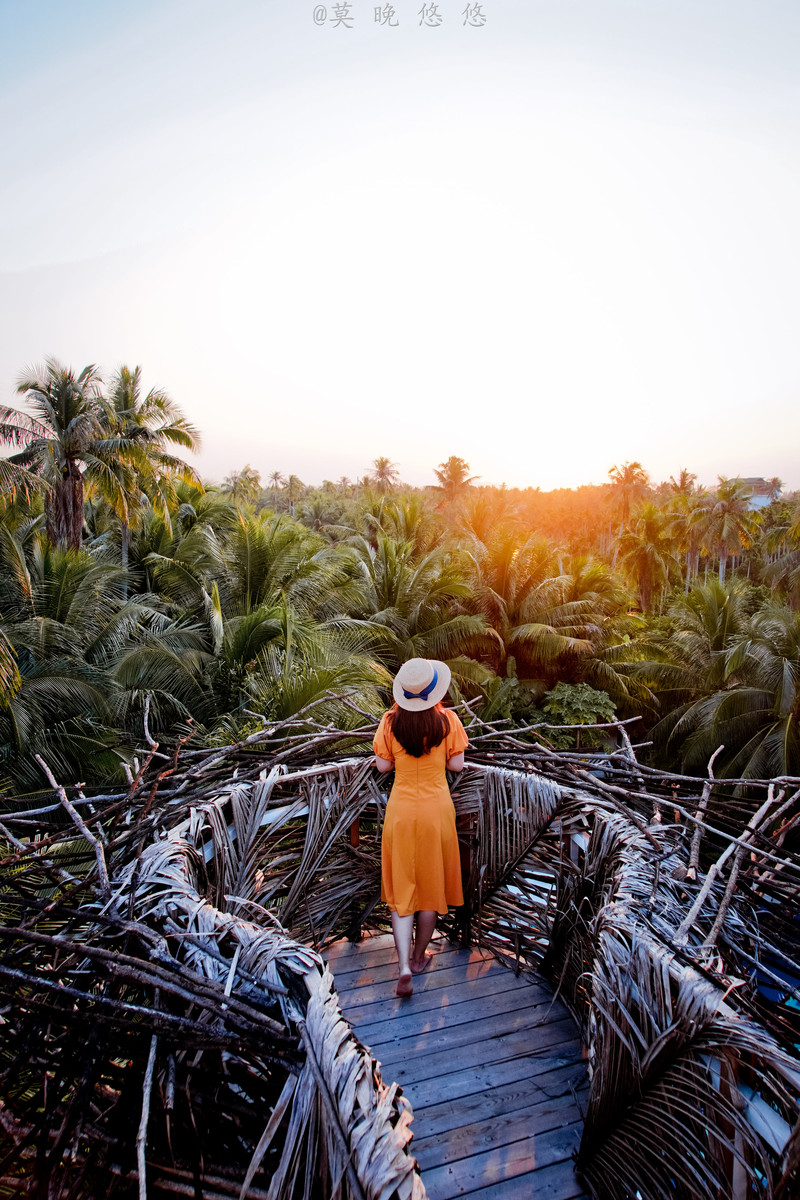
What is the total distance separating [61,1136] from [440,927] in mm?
2361

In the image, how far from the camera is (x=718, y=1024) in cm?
146

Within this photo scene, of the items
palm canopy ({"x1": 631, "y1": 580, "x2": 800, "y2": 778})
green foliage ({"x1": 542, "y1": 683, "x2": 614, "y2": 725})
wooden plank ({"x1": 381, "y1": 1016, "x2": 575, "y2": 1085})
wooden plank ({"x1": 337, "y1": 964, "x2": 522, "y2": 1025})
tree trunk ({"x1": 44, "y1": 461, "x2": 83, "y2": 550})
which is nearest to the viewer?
wooden plank ({"x1": 381, "y1": 1016, "x2": 575, "y2": 1085})

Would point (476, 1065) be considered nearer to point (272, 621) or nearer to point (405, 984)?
point (405, 984)

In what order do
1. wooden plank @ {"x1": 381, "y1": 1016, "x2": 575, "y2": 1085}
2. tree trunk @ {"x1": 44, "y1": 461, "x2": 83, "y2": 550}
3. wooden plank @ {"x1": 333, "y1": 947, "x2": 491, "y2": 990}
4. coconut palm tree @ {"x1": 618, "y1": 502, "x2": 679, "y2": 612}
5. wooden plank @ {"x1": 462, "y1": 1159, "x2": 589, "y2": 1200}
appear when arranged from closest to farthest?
wooden plank @ {"x1": 462, "y1": 1159, "x2": 589, "y2": 1200}, wooden plank @ {"x1": 381, "y1": 1016, "x2": 575, "y2": 1085}, wooden plank @ {"x1": 333, "y1": 947, "x2": 491, "y2": 990}, tree trunk @ {"x1": 44, "y1": 461, "x2": 83, "y2": 550}, coconut palm tree @ {"x1": 618, "y1": 502, "x2": 679, "y2": 612}

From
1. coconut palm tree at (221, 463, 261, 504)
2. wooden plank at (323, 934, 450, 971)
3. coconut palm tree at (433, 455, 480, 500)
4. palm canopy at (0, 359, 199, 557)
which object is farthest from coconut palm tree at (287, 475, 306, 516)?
wooden plank at (323, 934, 450, 971)

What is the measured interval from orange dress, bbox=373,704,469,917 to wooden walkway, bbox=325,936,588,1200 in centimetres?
41

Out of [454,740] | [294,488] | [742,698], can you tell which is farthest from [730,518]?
[294,488]

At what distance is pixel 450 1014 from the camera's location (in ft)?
9.40

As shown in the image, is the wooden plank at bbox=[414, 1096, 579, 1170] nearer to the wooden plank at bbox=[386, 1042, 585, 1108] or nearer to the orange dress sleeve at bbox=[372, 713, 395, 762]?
the wooden plank at bbox=[386, 1042, 585, 1108]

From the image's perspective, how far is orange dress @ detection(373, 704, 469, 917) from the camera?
2955mm

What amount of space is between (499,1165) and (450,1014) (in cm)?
73

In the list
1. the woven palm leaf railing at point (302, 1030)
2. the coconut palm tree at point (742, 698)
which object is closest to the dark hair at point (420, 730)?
the woven palm leaf railing at point (302, 1030)

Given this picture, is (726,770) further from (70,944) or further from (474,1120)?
→ (70,944)

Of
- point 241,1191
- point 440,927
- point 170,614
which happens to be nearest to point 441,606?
point 170,614
